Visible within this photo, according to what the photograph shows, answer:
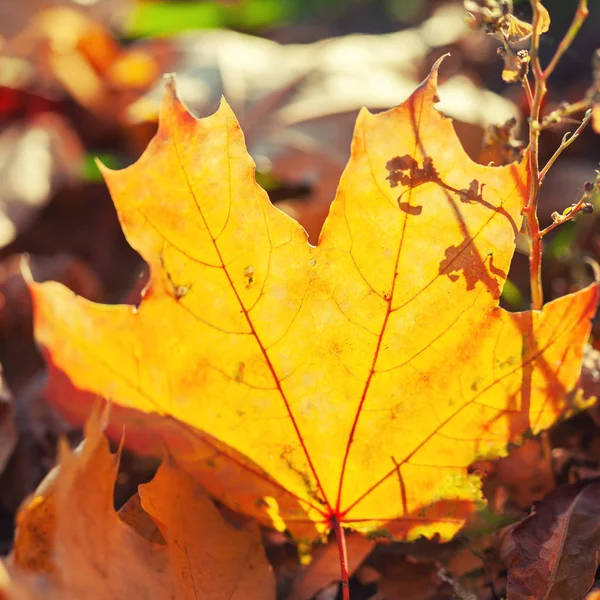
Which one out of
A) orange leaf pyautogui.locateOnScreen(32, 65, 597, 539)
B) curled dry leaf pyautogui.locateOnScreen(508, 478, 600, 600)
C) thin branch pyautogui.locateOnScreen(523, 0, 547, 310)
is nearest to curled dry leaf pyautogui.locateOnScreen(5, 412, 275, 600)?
orange leaf pyautogui.locateOnScreen(32, 65, 597, 539)

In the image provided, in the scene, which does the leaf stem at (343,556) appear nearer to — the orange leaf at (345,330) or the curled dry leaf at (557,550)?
the orange leaf at (345,330)

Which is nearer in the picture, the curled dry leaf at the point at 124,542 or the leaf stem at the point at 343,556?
the curled dry leaf at the point at 124,542

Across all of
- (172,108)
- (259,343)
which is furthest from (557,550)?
(172,108)

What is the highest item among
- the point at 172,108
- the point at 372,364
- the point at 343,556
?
the point at 172,108

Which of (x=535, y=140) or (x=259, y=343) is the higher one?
(x=535, y=140)

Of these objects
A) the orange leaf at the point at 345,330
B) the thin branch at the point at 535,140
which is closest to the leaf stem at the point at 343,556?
the orange leaf at the point at 345,330

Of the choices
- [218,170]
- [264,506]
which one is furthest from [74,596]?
[218,170]

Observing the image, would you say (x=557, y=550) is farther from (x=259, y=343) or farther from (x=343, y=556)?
(x=259, y=343)
